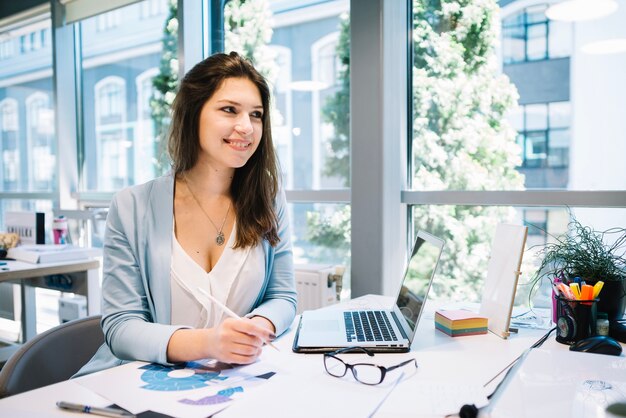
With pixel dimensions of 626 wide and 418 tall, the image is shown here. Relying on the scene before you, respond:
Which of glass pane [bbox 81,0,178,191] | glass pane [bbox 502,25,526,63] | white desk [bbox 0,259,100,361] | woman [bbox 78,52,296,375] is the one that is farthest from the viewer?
glass pane [bbox 81,0,178,191]

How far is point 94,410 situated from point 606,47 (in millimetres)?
2140

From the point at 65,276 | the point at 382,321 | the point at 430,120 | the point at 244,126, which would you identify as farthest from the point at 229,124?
the point at 65,276

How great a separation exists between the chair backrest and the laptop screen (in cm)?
89

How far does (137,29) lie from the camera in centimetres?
368

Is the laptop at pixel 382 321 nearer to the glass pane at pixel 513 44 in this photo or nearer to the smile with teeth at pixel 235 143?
the smile with teeth at pixel 235 143

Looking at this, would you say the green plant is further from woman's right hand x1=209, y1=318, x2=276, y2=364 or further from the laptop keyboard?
woman's right hand x1=209, y1=318, x2=276, y2=364

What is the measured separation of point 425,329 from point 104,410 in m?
0.91

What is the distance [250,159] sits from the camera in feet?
5.18

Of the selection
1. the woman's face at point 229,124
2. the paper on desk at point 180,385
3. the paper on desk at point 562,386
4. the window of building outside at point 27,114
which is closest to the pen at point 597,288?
the paper on desk at point 562,386

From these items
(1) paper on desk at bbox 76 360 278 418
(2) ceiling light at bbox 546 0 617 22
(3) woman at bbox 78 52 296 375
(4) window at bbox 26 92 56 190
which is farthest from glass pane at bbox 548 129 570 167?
(4) window at bbox 26 92 56 190

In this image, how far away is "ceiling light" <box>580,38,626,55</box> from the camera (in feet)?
6.30

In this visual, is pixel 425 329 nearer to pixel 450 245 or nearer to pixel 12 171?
pixel 450 245

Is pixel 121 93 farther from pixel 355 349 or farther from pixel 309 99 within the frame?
pixel 355 349

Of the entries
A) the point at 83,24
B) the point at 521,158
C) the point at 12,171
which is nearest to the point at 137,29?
the point at 83,24
